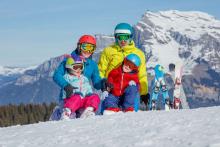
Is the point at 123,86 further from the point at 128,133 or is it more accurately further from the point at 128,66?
the point at 128,133

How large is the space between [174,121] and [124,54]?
218 inches

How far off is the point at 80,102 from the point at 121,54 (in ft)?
6.11

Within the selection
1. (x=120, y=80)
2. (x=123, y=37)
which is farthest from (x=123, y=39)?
(x=120, y=80)

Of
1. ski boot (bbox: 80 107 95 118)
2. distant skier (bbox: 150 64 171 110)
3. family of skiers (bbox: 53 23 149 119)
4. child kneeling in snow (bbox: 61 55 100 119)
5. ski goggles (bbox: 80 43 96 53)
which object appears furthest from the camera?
distant skier (bbox: 150 64 171 110)

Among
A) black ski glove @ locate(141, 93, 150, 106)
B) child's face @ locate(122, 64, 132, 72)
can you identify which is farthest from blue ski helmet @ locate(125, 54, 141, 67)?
black ski glove @ locate(141, 93, 150, 106)

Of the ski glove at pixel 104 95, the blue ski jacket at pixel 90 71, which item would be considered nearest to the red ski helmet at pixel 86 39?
the blue ski jacket at pixel 90 71

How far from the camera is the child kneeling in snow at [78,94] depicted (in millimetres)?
10477

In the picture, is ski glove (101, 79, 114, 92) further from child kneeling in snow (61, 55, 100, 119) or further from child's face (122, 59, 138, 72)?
child's face (122, 59, 138, 72)

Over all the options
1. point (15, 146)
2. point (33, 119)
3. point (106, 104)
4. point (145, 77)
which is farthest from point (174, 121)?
point (33, 119)

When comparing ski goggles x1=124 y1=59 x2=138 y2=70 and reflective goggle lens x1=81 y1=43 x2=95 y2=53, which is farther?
reflective goggle lens x1=81 y1=43 x2=95 y2=53

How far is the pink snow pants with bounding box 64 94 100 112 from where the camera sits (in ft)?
34.5

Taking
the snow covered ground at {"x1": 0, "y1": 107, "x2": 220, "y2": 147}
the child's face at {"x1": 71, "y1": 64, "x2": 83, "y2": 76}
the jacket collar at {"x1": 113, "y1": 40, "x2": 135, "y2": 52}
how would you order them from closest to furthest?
1. the snow covered ground at {"x1": 0, "y1": 107, "x2": 220, "y2": 147}
2. the child's face at {"x1": 71, "y1": 64, "x2": 83, "y2": 76}
3. the jacket collar at {"x1": 113, "y1": 40, "x2": 135, "y2": 52}

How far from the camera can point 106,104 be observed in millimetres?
10766

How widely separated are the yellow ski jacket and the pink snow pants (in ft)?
3.94
